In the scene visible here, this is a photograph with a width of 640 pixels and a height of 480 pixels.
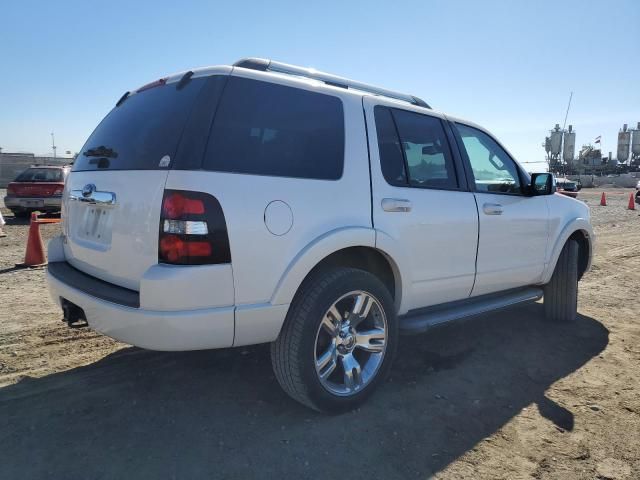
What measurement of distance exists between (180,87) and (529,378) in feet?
10.5

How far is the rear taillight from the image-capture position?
2.34 metres

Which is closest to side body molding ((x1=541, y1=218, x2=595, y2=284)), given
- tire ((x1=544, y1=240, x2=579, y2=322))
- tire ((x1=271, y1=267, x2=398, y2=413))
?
tire ((x1=544, y1=240, x2=579, y2=322))

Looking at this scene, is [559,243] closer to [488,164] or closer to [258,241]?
[488,164]

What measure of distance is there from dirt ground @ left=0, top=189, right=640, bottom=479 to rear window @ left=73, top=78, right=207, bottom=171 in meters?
1.50

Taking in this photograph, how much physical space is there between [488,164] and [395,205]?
1.47 meters

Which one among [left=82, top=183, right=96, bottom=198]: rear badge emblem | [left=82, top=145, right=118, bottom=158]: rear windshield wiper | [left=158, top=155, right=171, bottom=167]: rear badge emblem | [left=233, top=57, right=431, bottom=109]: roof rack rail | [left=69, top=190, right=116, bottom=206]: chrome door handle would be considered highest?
[left=233, top=57, right=431, bottom=109]: roof rack rail

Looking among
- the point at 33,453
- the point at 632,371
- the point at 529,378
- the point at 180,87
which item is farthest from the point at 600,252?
the point at 33,453

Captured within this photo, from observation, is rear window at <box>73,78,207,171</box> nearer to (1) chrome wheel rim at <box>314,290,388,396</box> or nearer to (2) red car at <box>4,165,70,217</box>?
(1) chrome wheel rim at <box>314,290,388,396</box>

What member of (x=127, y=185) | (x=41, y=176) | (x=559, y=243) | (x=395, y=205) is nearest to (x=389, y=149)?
(x=395, y=205)

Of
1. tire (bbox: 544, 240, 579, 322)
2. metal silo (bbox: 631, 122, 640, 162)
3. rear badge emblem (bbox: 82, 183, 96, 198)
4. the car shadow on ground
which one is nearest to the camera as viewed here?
the car shadow on ground

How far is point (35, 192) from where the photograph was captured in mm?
13172

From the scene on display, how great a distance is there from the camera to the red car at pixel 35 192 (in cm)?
1314

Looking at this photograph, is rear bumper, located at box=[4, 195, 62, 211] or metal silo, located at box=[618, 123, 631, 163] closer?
rear bumper, located at box=[4, 195, 62, 211]

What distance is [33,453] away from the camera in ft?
8.08
